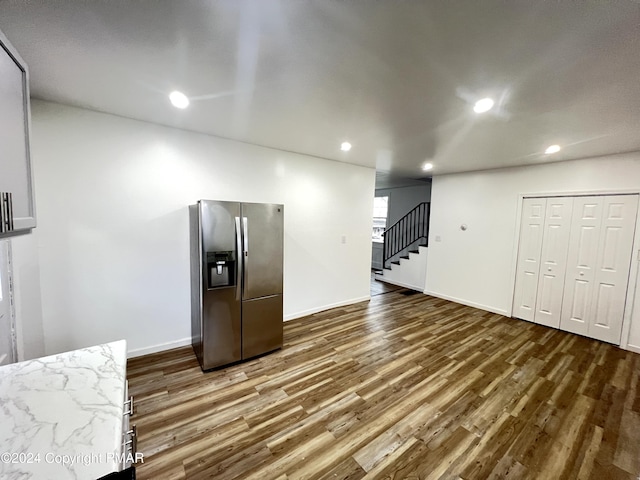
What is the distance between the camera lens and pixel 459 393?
2.43 metres

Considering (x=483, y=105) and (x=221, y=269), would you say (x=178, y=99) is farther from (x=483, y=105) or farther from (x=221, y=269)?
(x=483, y=105)

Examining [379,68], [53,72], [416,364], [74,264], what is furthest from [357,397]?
[53,72]

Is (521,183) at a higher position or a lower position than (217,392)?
higher

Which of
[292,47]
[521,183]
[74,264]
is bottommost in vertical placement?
[74,264]

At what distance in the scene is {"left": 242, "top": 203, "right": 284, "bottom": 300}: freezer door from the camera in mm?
2834

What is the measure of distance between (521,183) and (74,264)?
6.26 metres

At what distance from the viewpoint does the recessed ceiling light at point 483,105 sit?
2.05 meters

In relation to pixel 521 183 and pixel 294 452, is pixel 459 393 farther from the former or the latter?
pixel 521 183

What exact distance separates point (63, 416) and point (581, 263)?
5640 mm

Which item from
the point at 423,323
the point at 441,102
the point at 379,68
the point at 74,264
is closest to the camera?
the point at 379,68

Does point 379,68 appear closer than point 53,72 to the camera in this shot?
Yes

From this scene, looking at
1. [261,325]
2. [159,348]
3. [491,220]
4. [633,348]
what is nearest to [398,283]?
[491,220]

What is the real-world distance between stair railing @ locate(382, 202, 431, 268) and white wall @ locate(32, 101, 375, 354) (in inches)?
177

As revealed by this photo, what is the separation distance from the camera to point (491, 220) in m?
4.61
